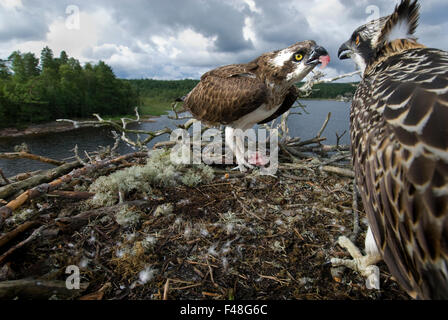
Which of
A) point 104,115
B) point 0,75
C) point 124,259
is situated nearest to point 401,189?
point 124,259

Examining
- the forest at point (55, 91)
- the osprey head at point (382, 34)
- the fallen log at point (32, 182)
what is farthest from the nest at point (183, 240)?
the forest at point (55, 91)

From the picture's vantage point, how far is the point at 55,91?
144 ft

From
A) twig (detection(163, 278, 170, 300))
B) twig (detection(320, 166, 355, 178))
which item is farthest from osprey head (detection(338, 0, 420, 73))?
twig (detection(163, 278, 170, 300))

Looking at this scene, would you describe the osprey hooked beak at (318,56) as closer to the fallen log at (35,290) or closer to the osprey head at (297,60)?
the osprey head at (297,60)

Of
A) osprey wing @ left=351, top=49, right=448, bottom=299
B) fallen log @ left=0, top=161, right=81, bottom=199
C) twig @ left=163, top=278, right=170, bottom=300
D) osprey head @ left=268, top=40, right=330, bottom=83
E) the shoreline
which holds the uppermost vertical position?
osprey head @ left=268, top=40, right=330, bottom=83

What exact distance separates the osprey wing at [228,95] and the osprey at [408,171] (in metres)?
1.86

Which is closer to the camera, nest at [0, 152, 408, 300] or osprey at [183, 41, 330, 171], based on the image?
nest at [0, 152, 408, 300]

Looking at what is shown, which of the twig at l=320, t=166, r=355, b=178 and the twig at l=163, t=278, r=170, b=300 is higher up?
the twig at l=320, t=166, r=355, b=178

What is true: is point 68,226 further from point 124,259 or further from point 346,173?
point 346,173

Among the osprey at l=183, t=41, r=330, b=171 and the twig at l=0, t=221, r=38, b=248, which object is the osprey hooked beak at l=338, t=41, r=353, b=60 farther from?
the twig at l=0, t=221, r=38, b=248

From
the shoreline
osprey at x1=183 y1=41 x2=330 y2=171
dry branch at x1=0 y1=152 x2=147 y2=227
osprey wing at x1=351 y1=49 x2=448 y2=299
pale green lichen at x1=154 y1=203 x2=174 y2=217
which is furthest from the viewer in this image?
the shoreline

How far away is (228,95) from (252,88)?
17.3 inches

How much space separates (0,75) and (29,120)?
1906 cm

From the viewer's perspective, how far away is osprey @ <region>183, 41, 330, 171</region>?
3484mm
